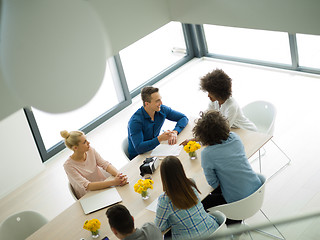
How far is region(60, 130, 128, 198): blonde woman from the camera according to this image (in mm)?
3760

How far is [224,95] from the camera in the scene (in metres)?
4.12

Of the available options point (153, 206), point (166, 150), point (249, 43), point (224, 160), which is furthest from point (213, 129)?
point (249, 43)

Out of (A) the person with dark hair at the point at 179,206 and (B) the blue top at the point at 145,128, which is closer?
(A) the person with dark hair at the point at 179,206

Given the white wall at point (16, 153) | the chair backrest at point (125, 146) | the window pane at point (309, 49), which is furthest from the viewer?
the window pane at point (309, 49)

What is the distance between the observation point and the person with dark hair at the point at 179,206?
2.96 m

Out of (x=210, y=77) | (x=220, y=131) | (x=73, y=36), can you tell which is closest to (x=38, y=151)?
(x=210, y=77)

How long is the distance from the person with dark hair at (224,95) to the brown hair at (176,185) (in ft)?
4.21

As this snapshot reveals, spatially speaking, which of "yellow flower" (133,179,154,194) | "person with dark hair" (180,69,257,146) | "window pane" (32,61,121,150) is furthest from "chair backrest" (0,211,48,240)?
"window pane" (32,61,121,150)

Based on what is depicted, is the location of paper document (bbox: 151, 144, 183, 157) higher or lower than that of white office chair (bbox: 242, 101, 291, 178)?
higher

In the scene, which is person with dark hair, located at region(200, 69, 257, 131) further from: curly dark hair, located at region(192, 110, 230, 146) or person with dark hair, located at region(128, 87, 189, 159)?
curly dark hair, located at region(192, 110, 230, 146)

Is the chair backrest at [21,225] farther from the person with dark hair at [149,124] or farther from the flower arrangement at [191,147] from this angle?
the flower arrangement at [191,147]

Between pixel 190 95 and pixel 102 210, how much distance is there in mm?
3716

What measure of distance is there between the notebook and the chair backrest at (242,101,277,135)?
180cm

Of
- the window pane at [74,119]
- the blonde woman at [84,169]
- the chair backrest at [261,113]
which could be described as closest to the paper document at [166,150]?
the blonde woman at [84,169]
